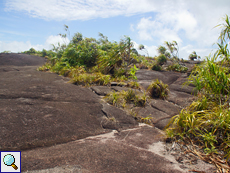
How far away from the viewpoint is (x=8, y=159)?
1905mm

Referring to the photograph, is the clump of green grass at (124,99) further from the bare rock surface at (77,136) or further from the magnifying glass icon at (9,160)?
the magnifying glass icon at (9,160)

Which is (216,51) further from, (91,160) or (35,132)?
(35,132)

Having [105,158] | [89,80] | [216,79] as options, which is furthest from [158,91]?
[105,158]

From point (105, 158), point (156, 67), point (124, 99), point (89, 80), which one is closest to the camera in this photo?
point (105, 158)

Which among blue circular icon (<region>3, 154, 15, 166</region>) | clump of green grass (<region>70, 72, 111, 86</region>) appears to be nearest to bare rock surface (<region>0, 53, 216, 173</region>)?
blue circular icon (<region>3, 154, 15, 166</region>)

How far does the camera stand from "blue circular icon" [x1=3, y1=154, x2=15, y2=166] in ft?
5.99

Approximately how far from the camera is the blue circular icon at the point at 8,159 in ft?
5.99

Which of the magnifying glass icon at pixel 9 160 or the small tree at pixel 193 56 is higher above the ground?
the small tree at pixel 193 56

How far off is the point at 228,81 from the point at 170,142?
194 cm

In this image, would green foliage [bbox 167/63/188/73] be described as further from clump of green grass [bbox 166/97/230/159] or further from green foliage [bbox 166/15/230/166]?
clump of green grass [bbox 166/97/230/159]

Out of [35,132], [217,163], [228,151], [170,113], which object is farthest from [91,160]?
[170,113]

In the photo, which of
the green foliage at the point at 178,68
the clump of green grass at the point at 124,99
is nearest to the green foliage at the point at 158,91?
the clump of green grass at the point at 124,99

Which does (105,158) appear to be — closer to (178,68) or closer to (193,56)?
(178,68)

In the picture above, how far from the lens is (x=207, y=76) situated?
365cm
